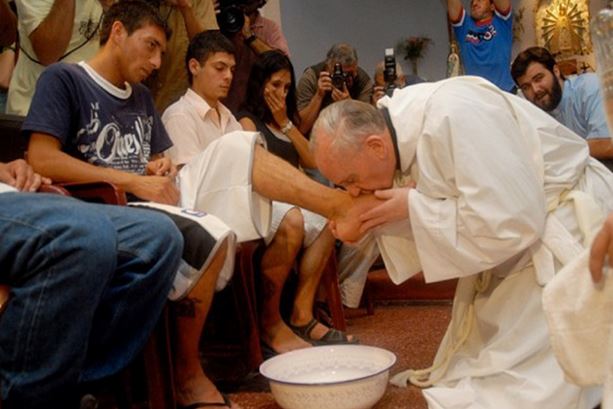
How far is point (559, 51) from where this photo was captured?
6.70 m

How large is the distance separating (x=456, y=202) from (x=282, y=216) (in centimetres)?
77

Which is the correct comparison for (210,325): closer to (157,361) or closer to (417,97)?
(157,361)

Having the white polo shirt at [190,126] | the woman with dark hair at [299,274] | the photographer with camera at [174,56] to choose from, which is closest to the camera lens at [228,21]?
the photographer with camera at [174,56]

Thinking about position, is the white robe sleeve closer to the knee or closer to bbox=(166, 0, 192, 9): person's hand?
the knee

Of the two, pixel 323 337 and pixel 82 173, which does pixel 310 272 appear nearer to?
pixel 323 337

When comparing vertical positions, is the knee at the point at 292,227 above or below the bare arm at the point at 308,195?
below

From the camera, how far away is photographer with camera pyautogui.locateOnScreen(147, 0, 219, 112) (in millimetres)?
2873

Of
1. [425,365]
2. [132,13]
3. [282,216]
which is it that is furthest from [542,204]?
[132,13]

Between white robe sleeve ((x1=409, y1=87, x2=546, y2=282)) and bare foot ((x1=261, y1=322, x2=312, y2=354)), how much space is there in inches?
26.6

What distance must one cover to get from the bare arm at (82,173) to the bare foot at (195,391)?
46cm

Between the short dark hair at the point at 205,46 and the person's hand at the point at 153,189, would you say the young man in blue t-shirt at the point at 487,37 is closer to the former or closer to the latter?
the short dark hair at the point at 205,46

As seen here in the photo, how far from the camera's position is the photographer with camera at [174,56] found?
2873 mm

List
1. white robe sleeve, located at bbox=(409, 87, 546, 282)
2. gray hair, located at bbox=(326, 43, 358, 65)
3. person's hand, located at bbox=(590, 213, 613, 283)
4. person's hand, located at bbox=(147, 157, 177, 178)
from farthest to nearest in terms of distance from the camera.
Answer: gray hair, located at bbox=(326, 43, 358, 65) < person's hand, located at bbox=(147, 157, 177, 178) < white robe sleeve, located at bbox=(409, 87, 546, 282) < person's hand, located at bbox=(590, 213, 613, 283)

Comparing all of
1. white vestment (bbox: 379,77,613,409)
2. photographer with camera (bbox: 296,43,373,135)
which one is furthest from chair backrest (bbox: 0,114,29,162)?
photographer with camera (bbox: 296,43,373,135)
